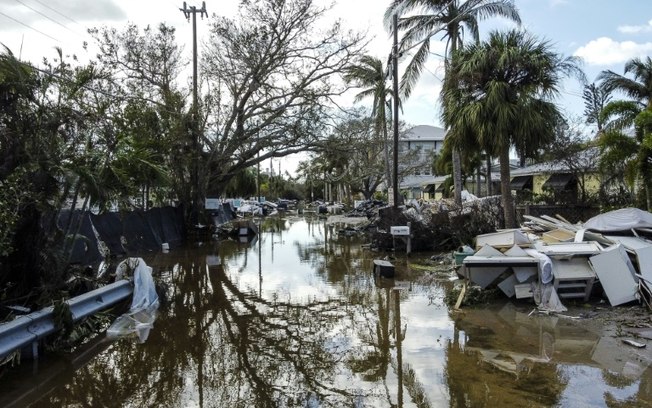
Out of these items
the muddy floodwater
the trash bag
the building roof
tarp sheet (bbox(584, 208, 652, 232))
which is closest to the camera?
the muddy floodwater

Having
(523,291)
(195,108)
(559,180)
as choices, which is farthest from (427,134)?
(523,291)

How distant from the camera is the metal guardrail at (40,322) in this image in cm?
559

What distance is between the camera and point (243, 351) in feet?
21.7

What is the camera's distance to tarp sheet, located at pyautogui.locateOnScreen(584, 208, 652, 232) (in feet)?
35.1

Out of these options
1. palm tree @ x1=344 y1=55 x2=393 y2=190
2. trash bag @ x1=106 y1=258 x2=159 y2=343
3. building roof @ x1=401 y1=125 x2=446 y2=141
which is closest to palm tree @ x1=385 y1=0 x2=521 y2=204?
palm tree @ x1=344 y1=55 x2=393 y2=190

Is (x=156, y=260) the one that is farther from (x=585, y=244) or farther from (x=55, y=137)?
(x=585, y=244)

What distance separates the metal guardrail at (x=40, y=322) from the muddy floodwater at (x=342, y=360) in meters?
0.40

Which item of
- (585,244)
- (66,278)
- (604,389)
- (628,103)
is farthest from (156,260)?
(628,103)

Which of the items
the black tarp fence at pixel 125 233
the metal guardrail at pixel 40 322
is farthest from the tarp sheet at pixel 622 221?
the black tarp fence at pixel 125 233

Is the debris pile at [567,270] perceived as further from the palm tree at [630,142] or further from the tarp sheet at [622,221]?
the palm tree at [630,142]

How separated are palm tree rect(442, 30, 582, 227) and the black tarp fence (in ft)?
32.7

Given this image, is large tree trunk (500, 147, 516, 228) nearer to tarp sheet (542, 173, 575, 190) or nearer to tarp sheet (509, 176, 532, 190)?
tarp sheet (542, 173, 575, 190)

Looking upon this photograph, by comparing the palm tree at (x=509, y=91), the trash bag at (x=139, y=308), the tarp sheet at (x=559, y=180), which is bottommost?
the trash bag at (x=139, y=308)

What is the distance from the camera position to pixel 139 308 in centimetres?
873
